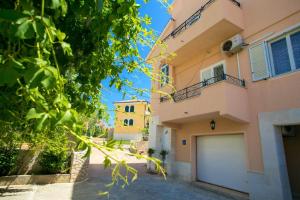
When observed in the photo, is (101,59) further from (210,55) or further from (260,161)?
(210,55)

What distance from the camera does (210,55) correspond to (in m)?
11.9

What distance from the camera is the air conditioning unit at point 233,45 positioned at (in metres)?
9.91

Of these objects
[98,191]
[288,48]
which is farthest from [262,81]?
[98,191]

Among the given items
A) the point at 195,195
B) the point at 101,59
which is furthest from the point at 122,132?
the point at 101,59

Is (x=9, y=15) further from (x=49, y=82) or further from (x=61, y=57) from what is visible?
(x=61, y=57)

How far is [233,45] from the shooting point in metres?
10.1

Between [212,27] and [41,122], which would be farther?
[212,27]

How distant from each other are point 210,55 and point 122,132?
120ft

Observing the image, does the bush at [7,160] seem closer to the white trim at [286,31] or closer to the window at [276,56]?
the window at [276,56]

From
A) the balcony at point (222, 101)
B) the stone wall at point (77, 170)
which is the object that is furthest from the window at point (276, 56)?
the stone wall at point (77, 170)

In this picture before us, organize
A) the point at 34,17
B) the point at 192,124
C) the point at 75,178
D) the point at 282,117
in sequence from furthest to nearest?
the point at 192,124 < the point at 75,178 < the point at 282,117 < the point at 34,17

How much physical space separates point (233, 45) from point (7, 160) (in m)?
13.0

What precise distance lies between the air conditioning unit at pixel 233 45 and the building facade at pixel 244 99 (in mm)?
47

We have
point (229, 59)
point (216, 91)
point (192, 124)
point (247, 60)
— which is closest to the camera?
point (216, 91)
